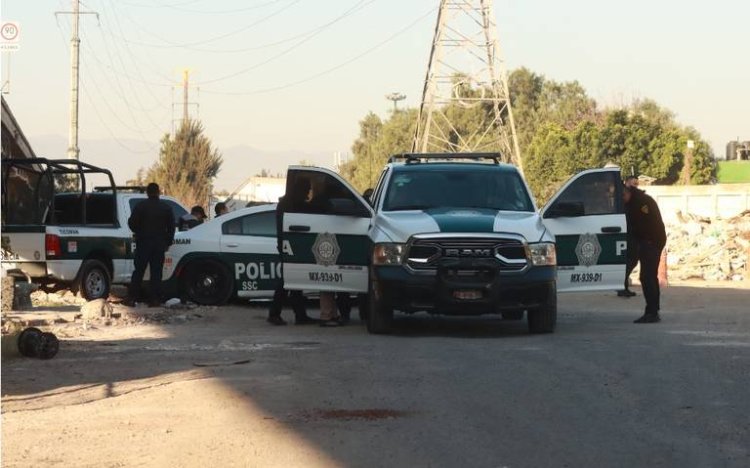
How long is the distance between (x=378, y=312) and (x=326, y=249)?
1291 millimetres

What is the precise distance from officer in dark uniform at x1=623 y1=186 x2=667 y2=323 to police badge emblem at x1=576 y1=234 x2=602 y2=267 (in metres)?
0.95

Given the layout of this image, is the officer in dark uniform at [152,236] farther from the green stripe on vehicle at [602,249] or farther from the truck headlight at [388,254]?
the green stripe on vehicle at [602,249]

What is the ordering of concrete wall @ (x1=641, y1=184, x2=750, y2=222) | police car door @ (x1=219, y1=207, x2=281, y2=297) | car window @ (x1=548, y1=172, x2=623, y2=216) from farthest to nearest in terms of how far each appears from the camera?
concrete wall @ (x1=641, y1=184, x2=750, y2=222) < police car door @ (x1=219, y1=207, x2=281, y2=297) < car window @ (x1=548, y1=172, x2=623, y2=216)

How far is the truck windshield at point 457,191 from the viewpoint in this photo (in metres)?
15.2

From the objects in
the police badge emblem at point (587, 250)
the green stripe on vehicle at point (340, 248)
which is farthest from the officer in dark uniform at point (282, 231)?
the police badge emblem at point (587, 250)

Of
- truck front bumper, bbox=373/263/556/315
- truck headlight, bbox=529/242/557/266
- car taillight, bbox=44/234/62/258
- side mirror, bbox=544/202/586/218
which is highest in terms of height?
side mirror, bbox=544/202/586/218

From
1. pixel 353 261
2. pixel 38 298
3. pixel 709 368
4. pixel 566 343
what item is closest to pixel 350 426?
pixel 709 368

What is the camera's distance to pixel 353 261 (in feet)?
49.4

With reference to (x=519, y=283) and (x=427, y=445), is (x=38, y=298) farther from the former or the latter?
(x=427, y=445)

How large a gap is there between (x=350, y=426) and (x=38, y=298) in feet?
48.0

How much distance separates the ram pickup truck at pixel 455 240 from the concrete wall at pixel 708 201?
30882 millimetres

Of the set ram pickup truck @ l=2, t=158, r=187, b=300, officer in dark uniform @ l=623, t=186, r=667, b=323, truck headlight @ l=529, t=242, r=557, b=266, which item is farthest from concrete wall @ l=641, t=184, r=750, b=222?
truck headlight @ l=529, t=242, r=557, b=266

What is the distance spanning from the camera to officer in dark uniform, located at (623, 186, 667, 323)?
1630cm

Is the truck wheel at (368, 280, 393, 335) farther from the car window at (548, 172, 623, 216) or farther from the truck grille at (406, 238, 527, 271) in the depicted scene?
the car window at (548, 172, 623, 216)
